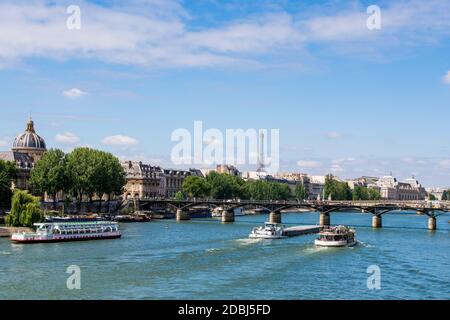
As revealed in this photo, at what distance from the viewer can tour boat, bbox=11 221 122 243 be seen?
53.6 metres

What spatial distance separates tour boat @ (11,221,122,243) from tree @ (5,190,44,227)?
5.88 feet

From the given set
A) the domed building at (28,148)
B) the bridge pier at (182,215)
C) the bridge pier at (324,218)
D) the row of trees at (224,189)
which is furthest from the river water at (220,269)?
the row of trees at (224,189)

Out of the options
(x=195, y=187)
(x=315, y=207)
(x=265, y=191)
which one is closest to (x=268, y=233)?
(x=315, y=207)

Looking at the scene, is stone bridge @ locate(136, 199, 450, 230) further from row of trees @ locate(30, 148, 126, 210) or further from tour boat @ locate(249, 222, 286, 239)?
tour boat @ locate(249, 222, 286, 239)

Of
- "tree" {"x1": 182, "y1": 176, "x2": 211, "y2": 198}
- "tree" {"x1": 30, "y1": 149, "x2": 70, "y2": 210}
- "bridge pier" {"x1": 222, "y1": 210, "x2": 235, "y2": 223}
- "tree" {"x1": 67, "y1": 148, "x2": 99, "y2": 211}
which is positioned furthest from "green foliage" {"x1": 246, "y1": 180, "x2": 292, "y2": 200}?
"tree" {"x1": 30, "y1": 149, "x2": 70, "y2": 210}

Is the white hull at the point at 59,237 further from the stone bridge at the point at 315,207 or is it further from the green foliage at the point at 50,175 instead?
the stone bridge at the point at 315,207

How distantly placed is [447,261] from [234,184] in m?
91.9

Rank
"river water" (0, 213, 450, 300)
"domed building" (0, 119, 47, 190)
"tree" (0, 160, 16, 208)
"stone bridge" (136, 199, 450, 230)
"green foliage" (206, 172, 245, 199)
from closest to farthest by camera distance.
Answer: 1. "river water" (0, 213, 450, 300)
2. "tree" (0, 160, 16, 208)
3. "stone bridge" (136, 199, 450, 230)
4. "domed building" (0, 119, 47, 190)
5. "green foliage" (206, 172, 245, 199)

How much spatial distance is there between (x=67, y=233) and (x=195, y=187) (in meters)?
67.3

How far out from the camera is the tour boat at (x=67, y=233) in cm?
5362

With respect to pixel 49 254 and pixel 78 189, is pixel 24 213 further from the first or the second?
pixel 78 189

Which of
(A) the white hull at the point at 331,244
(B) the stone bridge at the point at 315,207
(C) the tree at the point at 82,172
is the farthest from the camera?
(C) the tree at the point at 82,172

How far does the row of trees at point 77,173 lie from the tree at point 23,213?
23689 mm
